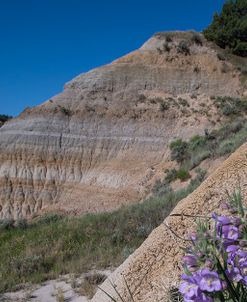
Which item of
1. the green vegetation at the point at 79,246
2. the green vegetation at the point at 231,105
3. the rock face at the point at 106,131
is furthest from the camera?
the green vegetation at the point at 231,105

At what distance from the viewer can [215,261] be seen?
4.09 ft

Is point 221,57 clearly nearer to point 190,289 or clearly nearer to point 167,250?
point 167,250

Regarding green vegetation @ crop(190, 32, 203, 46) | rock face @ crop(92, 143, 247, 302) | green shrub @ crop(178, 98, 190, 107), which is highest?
green vegetation @ crop(190, 32, 203, 46)

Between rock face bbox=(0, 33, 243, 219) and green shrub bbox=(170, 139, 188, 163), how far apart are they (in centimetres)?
77

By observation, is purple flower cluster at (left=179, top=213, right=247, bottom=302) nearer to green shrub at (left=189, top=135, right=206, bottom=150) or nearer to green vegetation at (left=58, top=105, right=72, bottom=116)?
green shrub at (left=189, top=135, right=206, bottom=150)

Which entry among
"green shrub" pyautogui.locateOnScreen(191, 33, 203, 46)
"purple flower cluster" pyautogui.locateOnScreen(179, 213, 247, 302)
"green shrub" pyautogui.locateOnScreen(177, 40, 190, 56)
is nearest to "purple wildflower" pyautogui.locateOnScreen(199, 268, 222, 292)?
"purple flower cluster" pyautogui.locateOnScreen(179, 213, 247, 302)

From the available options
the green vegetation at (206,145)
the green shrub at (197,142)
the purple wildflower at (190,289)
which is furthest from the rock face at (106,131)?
the purple wildflower at (190,289)

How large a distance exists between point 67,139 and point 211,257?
982 inches

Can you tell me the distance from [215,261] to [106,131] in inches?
977

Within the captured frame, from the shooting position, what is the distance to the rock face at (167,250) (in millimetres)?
3448

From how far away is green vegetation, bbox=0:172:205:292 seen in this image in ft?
24.2

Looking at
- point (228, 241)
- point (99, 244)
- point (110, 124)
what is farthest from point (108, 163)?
point (228, 241)

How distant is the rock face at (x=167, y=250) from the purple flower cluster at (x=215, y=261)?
191 cm

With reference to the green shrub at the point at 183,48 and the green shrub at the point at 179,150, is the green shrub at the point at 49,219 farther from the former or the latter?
the green shrub at the point at 183,48
